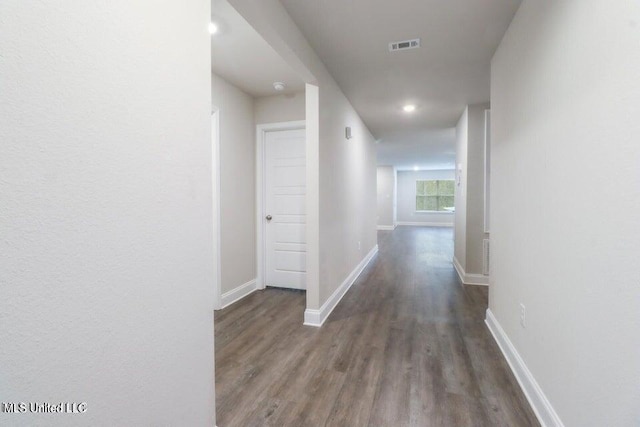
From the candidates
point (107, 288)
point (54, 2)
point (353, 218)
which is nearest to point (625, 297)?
point (107, 288)

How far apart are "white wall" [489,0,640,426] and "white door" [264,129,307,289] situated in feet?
7.68

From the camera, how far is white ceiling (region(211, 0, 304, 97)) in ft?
7.12

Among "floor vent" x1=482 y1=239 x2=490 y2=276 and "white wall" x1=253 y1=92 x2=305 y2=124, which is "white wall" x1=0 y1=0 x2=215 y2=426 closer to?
"white wall" x1=253 y1=92 x2=305 y2=124

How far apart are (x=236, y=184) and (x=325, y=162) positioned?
120 centimetres

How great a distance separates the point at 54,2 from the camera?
71cm

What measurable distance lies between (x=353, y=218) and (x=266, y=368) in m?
2.64

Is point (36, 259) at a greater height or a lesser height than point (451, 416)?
greater

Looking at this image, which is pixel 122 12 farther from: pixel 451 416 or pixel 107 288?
pixel 451 416

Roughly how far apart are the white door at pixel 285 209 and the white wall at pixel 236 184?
0.68ft

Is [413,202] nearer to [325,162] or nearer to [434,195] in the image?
[434,195]

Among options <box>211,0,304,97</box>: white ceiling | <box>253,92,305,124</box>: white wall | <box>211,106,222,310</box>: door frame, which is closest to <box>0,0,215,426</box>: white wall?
<box>211,0,304,97</box>: white ceiling

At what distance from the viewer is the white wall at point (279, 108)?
3654 mm

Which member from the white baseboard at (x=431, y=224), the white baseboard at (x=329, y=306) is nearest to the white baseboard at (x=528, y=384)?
the white baseboard at (x=329, y=306)

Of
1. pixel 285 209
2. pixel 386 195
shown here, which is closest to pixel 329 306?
pixel 285 209
